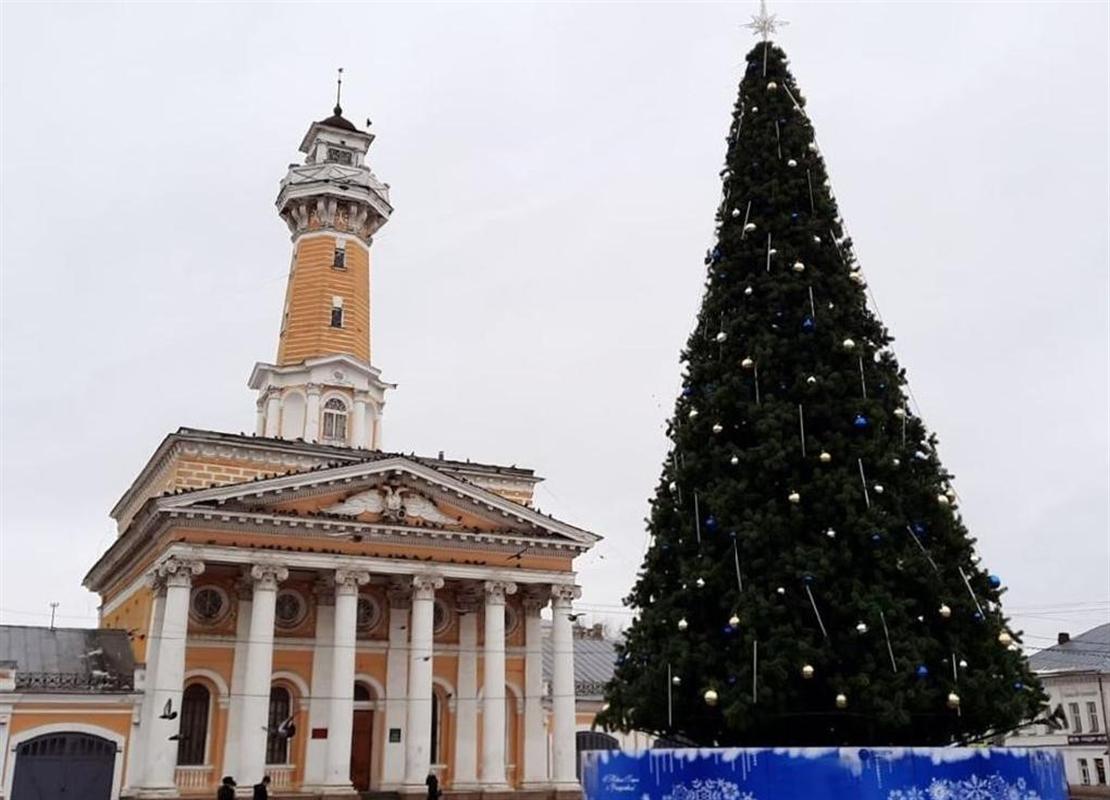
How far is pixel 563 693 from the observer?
1214 inches

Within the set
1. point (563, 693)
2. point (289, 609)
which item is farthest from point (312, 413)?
point (563, 693)

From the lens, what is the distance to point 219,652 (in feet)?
94.4

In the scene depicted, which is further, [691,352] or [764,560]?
[691,352]

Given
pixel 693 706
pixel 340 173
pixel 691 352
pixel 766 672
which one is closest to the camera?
pixel 766 672

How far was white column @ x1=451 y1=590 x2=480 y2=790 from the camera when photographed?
30.1 metres

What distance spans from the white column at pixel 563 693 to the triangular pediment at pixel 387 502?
1.94 meters

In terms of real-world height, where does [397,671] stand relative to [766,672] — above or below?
above

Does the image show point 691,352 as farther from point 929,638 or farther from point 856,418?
point 929,638

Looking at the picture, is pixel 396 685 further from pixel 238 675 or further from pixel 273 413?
pixel 273 413

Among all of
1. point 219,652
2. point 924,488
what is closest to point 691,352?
point 924,488

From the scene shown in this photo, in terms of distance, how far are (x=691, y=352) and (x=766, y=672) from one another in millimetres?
3970

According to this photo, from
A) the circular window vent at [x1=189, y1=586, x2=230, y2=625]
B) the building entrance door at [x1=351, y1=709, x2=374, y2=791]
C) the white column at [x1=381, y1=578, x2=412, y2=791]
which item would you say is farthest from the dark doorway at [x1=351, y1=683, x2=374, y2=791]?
the circular window vent at [x1=189, y1=586, x2=230, y2=625]

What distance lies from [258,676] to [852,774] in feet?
67.9

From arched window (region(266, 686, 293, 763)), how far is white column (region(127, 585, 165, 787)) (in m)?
3.37
